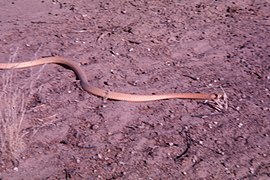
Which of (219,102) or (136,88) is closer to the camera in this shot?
(219,102)

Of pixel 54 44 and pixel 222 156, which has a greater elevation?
pixel 222 156

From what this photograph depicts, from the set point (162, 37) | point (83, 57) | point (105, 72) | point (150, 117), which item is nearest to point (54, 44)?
point (83, 57)

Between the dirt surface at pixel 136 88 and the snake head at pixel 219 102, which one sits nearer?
the dirt surface at pixel 136 88

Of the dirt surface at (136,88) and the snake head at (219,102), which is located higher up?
the snake head at (219,102)

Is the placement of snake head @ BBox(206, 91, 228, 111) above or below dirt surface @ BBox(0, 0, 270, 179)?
above

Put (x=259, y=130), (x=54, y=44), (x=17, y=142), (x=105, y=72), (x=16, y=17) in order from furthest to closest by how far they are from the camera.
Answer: (x=16, y=17) < (x=54, y=44) < (x=105, y=72) < (x=259, y=130) < (x=17, y=142)

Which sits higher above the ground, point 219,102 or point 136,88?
point 219,102

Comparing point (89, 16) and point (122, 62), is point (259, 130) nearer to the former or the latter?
point (122, 62)

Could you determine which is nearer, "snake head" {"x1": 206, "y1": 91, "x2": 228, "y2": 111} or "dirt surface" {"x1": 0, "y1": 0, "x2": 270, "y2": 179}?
"dirt surface" {"x1": 0, "y1": 0, "x2": 270, "y2": 179}
